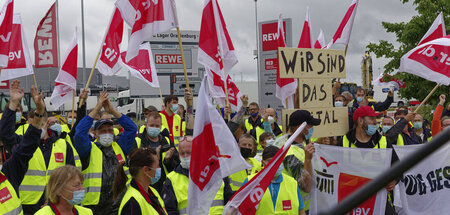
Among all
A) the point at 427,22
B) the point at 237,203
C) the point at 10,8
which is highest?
the point at 427,22

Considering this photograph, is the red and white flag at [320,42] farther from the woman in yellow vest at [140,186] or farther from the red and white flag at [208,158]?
the woman in yellow vest at [140,186]

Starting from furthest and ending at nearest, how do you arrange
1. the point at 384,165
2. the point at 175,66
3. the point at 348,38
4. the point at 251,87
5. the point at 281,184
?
the point at 251,87 → the point at 175,66 → the point at 348,38 → the point at 384,165 → the point at 281,184

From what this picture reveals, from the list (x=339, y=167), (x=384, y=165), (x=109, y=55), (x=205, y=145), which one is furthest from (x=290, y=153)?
(x=109, y=55)

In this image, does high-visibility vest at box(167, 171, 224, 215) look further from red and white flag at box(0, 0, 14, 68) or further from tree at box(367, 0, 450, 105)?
tree at box(367, 0, 450, 105)

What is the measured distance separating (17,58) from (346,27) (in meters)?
5.48

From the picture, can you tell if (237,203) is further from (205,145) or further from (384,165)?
(384,165)

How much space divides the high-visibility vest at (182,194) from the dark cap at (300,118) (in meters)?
1.07

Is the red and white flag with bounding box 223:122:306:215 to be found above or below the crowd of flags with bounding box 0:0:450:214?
below

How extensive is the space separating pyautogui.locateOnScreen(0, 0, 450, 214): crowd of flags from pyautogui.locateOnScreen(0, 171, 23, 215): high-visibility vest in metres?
1.55

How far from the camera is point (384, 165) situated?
4.71 metres

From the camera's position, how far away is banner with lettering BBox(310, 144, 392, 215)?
4.77 meters

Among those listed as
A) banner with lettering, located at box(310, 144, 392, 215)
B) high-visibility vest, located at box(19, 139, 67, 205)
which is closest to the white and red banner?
banner with lettering, located at box(310, 144, 392, 215)

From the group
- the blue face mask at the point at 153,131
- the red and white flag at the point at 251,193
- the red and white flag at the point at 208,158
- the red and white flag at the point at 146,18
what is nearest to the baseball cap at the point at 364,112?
the red and white flag at the point at 251,193

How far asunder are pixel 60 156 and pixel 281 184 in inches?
110
